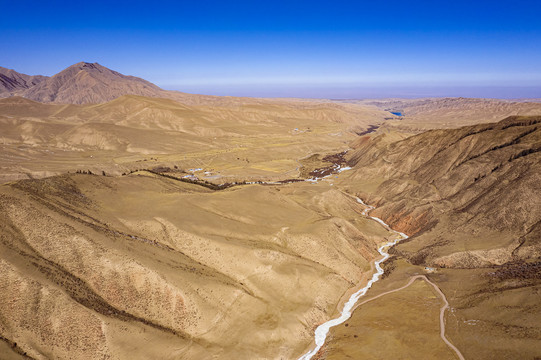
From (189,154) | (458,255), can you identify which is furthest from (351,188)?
(189,154)

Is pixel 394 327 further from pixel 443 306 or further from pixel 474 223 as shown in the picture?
pixel 474 223

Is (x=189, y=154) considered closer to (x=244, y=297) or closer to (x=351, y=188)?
(x=351, y=188)

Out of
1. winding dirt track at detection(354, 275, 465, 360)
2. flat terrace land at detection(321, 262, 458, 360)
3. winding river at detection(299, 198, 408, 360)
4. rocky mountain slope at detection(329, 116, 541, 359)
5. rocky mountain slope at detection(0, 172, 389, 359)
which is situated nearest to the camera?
rocky mountain slope at detection(0, 172, 389, 359)

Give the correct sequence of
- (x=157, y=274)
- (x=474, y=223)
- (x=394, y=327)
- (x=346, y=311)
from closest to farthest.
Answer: (x=157, y=274), (x=394, y=327), (x=346, y=311), (x=474, y=223)

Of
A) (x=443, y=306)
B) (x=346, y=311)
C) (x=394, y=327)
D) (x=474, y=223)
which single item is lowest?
(x=346, y=311)

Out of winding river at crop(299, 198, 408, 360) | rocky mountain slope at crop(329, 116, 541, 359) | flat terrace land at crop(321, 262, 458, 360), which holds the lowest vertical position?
winding river at crop(299, 198, 408, 360)

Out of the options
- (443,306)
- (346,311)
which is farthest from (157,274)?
(443,306)

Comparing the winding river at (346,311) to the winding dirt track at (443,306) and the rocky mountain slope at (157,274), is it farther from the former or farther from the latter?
the winding dirt track at (443,306)

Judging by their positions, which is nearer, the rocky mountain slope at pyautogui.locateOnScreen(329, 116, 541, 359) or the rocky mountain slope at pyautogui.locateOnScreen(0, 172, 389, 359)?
the rocky mountain slope at pyautogui.locateOnScreen(0, 172, 389, 359)

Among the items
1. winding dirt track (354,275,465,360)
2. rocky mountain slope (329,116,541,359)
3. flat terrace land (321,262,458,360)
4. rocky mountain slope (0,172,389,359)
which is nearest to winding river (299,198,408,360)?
flat terrace land (321,262,458,360)

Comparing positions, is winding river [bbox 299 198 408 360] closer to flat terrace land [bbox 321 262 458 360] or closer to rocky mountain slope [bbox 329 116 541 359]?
flat terrace land [bbox 321 262 458 360]

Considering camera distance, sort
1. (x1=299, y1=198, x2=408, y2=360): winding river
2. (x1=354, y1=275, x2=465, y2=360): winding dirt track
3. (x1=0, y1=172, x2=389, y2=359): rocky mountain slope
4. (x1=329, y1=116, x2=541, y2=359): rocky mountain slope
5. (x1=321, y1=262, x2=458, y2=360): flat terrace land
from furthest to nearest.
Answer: (x1=299, y1=198, x2=408, y2=360): winding river
(x1=329, y1=116, x2=541, y2=359): rocky mountain slope
(x1=321, y1=262, x2=458, y2=360): flat terrace land
(x1=354, y1=275, x2=465, y2=360): winding dirt track
(x1=0, y1=172, x2=389, y2=359): rocky mountain slope
